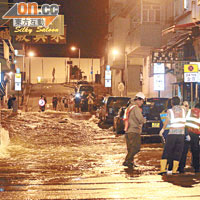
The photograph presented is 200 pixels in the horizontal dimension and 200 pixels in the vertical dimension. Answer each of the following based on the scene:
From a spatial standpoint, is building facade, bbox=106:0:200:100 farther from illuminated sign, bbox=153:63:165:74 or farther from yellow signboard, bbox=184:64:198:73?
yellow signboard, bbox=184:64:198:73

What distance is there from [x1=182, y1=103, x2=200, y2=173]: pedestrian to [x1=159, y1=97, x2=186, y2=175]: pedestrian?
384 millimetres

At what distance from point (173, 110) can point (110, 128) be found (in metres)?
13.2

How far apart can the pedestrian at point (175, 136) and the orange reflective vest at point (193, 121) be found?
0.36 m

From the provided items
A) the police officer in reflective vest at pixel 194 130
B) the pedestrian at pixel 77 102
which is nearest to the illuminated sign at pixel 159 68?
the pedestrian at pixel 77 102

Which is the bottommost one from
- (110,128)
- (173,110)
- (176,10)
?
(110,128)

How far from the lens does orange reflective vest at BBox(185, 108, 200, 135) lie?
9.05 m

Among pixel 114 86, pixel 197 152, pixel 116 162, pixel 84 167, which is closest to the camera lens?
pixel 197 152

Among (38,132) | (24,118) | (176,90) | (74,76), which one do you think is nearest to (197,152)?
(38,132)

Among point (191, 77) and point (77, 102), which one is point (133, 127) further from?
point (77, 102)

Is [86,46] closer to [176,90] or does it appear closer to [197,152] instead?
[176,90]

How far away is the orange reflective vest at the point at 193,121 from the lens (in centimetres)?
905

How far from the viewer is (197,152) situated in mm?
9195

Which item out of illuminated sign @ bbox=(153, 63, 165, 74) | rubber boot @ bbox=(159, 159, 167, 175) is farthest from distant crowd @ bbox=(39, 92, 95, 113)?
rubber boot @ bbox=(159, 159, 167, 175)

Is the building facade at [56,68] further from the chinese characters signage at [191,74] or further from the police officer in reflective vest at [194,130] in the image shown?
the police officer in reflective vest at [194,130]
